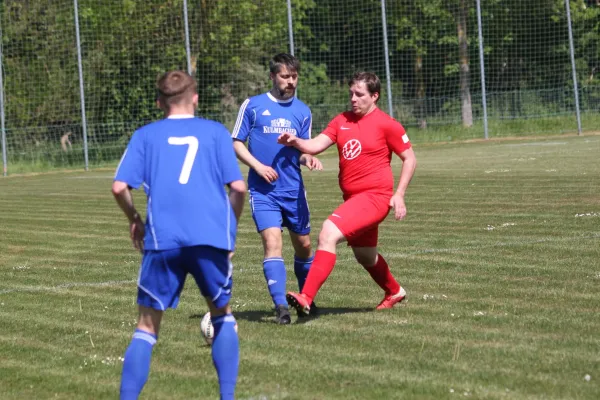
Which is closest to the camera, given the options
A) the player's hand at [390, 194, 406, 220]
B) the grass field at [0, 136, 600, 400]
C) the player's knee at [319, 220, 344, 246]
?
the grass field at [0, 136, 600, 400]

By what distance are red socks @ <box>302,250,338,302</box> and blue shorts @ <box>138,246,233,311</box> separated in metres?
2.78

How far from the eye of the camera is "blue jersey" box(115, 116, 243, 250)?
5.41 meters

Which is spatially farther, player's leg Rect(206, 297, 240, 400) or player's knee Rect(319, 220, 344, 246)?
player's knee Rect(319, 220, 344, 246)

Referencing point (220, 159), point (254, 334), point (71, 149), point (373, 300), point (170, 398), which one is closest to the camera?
point (220, 159)

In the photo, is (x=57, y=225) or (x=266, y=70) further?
(x=266, y=70)

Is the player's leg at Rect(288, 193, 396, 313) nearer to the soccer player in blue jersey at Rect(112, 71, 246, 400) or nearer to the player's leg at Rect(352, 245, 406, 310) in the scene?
the player's leg at Rect(352, 245, 406, 310)

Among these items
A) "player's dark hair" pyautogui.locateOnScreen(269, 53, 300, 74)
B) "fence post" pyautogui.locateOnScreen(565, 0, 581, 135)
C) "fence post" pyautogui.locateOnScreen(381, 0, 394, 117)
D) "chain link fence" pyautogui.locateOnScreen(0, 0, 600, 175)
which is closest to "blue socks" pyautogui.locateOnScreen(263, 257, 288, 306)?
"player's dark hair" pyautogui.locateOnScreen(269, 53, 300, 74)

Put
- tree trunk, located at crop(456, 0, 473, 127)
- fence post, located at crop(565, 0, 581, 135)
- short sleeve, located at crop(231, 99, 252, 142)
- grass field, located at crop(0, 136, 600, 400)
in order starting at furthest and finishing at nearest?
tree trunk, located at crop(456, 0, 473, 127) < fence post, located at crop(565, 0, 581, 135) < short sleeve, located at crop(231, 99, 252, 142) < grass field, located at crop(0, 136, 600, 400)

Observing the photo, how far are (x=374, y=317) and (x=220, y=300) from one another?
3070 mm

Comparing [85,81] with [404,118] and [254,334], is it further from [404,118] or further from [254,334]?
[254,334]

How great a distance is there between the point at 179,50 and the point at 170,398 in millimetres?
32786

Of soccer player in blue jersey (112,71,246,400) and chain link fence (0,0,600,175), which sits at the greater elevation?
chain link fence (0,0,600,175)

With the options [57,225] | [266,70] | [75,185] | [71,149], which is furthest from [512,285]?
Answer: [266,70]

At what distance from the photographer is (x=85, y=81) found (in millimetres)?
37906
